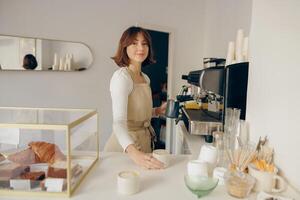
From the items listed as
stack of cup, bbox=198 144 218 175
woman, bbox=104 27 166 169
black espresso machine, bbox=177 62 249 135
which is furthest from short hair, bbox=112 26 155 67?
stack of cup, bbox=198 144 218 175

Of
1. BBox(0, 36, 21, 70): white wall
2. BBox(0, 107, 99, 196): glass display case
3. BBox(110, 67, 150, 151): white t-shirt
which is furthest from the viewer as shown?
BBox(0, 36, 21, 70): white wall

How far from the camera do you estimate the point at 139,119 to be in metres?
1.35

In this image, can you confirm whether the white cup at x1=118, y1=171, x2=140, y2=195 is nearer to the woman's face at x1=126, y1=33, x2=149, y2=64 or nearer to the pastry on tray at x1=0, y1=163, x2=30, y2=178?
the pastry on tray at x1=0, y1=163, x2=30, y2=178

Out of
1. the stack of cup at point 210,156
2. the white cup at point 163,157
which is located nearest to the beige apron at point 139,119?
the white cup at point 163,157

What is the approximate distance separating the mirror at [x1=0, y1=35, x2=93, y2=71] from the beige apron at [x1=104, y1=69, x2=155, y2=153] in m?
1.57

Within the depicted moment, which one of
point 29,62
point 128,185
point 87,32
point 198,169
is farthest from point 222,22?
point 128,185

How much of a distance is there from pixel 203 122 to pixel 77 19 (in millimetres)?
1913

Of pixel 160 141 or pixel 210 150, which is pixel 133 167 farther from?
pixel 160 141

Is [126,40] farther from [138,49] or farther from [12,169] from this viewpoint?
[12,169]

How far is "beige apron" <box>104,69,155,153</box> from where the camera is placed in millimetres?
1299

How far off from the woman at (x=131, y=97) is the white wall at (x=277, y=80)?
51 cm

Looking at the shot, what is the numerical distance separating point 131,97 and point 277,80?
2.20 ft

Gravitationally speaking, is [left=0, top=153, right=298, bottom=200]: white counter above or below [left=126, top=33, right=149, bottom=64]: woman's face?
below

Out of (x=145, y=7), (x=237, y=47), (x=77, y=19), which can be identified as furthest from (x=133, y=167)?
(x=145, y=7)
